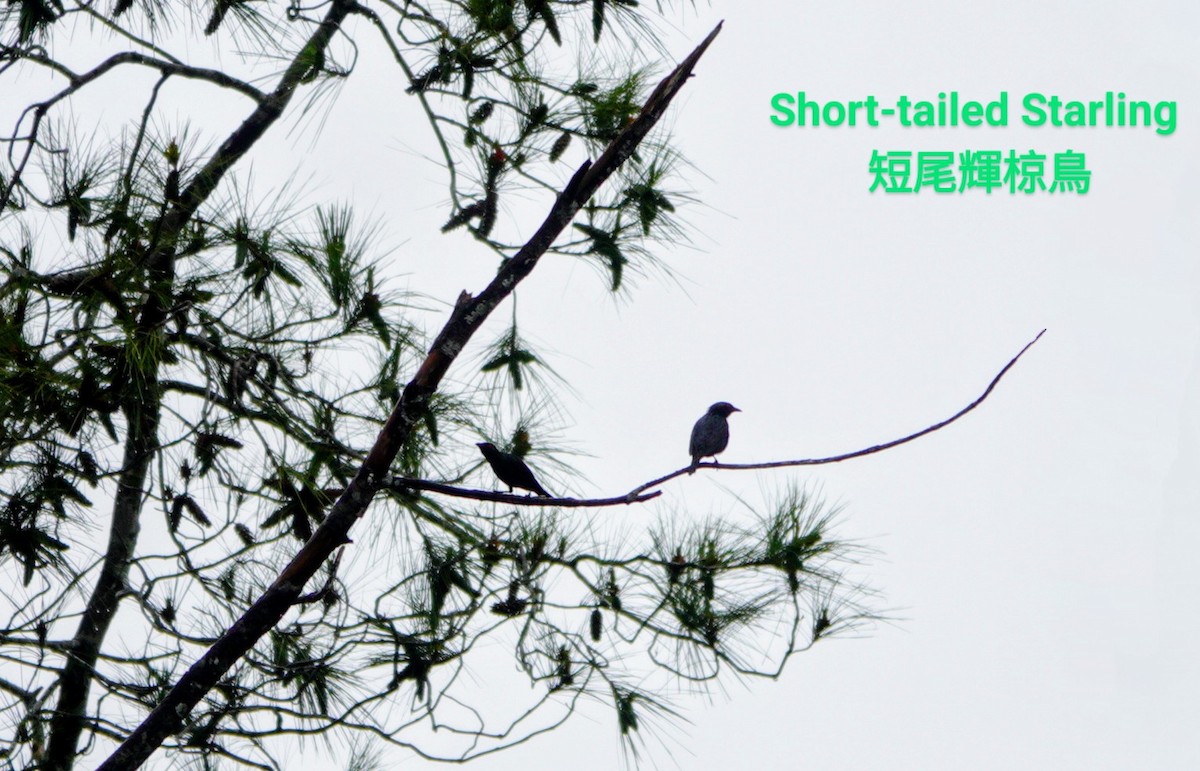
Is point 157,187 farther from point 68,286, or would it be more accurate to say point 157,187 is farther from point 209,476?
point 209,476

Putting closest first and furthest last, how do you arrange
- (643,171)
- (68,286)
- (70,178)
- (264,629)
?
(264,629) → (68,286) → (70,178) → (643,171)

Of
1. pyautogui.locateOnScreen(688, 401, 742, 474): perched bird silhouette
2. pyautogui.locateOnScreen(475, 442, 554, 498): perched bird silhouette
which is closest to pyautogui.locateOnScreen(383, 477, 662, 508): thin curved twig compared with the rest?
pyautogui.locateOnScreen(475, 442, 554, 498): perched bird silhouette

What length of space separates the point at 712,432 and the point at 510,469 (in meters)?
0.58

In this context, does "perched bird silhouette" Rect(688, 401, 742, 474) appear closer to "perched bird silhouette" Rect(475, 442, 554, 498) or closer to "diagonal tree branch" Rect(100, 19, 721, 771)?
"perched bird silhouette" Rect(475, 442, 554, 498)

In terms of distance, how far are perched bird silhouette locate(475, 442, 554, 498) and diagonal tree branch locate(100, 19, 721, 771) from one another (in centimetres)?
24

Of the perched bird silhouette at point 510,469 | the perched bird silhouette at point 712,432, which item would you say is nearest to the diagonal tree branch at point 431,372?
the perched bird silhouette at point 510,469

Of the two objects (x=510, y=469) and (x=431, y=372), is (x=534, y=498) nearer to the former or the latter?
(x=431, y=372)

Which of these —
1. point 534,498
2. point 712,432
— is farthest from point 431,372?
point 712,432

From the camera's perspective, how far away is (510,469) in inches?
61.4

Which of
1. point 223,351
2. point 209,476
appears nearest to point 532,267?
point 223,351

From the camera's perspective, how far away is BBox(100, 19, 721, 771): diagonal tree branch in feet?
4.05

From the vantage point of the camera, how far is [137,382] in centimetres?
174

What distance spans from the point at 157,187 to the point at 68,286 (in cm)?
20

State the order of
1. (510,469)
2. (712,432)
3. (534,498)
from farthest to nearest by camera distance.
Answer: (712,432) → (510,469) → (534,498)
